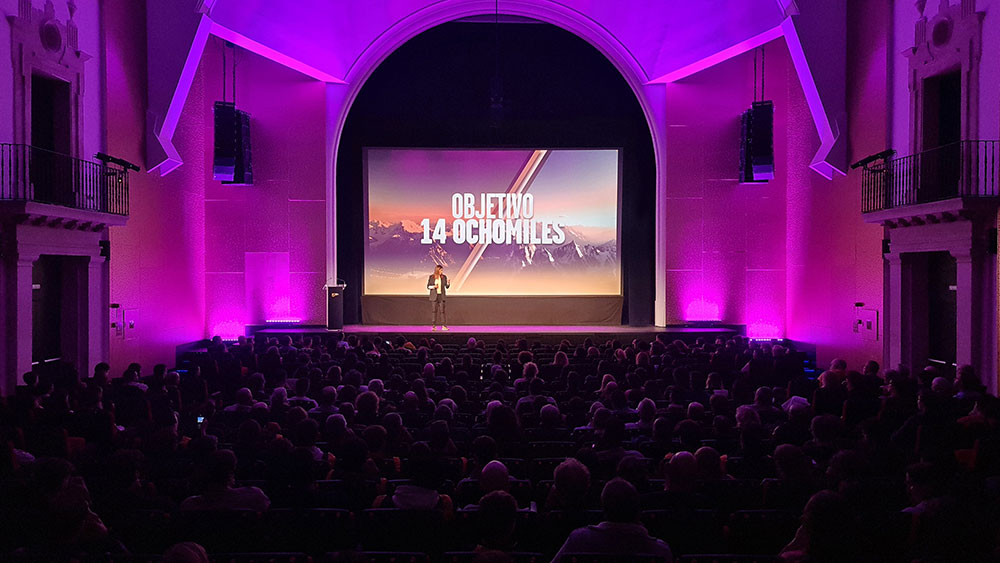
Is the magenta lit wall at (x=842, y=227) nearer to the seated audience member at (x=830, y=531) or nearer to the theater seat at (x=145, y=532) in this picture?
the seated audience member at (x=830, y=531)

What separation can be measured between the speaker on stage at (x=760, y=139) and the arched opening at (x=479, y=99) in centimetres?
331

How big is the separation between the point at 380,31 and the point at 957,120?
1258 centimetres

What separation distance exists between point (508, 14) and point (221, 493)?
56.5 feet

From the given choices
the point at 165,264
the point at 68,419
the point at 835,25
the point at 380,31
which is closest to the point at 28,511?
the point at 68,419

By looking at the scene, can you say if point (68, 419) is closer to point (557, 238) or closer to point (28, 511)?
point (28, 511)

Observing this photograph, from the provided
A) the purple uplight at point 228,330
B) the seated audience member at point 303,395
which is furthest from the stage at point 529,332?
the seated audience member at point 303,395

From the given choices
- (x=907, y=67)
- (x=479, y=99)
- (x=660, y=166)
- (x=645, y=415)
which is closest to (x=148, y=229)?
(x=479, y=99)

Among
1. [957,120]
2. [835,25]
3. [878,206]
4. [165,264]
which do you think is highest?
[835,25]

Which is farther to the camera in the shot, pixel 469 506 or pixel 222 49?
pixel 222 49

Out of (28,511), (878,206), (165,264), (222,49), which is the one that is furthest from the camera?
(222,49)

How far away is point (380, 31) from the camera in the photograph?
18.2m

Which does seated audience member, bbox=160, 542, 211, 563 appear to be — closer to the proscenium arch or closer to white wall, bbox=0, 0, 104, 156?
white wall, bbox=0, 0, 104, 156

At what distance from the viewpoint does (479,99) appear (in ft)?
64.0

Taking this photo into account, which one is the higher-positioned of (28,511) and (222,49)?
(222,49)
